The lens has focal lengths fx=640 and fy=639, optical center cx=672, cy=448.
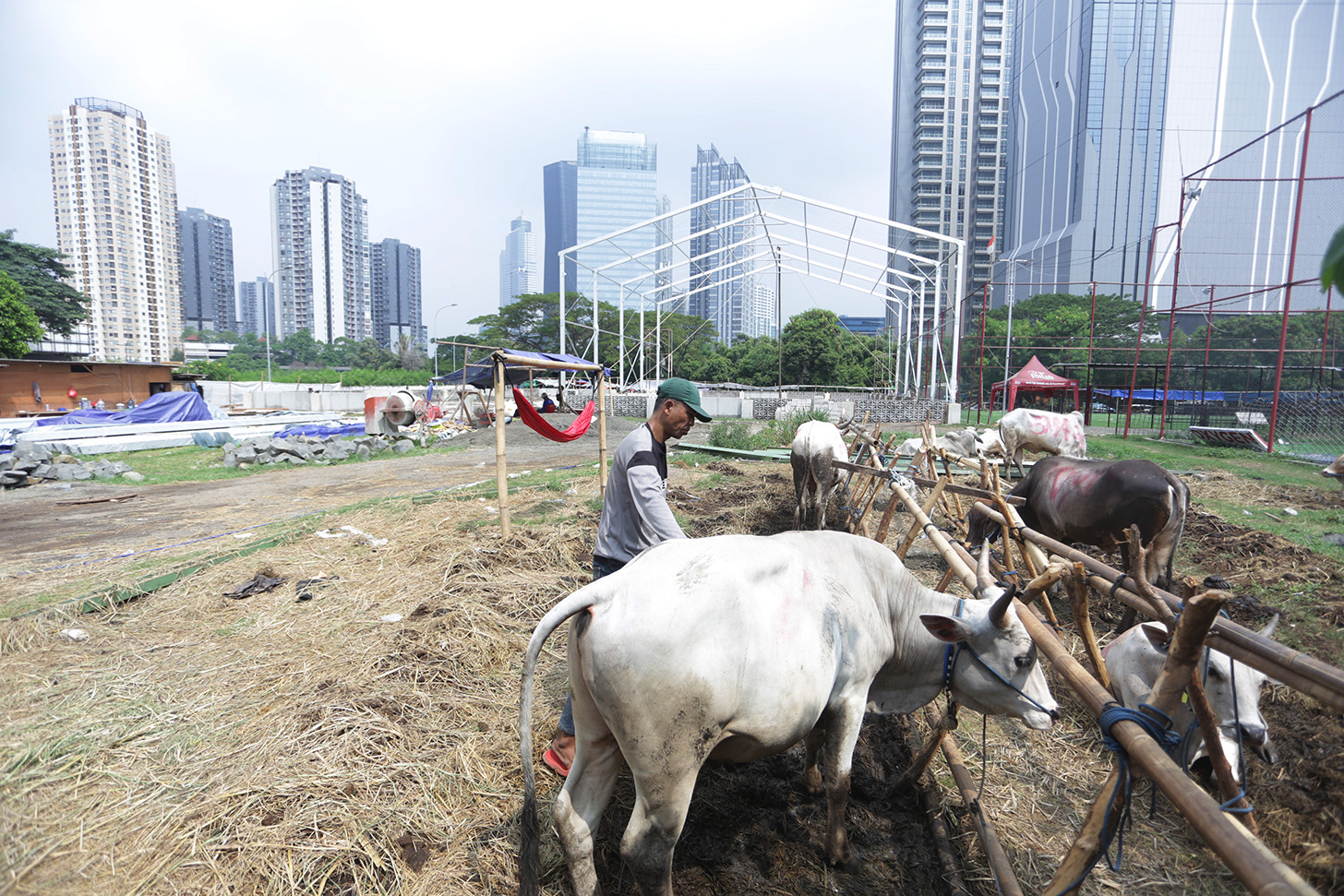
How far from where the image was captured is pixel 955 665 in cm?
276

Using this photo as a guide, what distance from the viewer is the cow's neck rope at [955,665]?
2617 mm

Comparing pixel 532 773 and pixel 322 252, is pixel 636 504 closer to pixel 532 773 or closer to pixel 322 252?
pixel 532 773

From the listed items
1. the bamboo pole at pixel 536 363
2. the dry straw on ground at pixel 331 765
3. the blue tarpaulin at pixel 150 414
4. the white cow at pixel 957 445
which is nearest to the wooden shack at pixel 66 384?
the blue tarpaulin at pixel 150 414

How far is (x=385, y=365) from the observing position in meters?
65.0

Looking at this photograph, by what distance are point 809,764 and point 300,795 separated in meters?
2.36

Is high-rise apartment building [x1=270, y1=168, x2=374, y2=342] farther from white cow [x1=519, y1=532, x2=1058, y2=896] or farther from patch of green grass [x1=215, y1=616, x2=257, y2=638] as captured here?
white cow [x1=519, y1=532, x2=1058, y2=896]

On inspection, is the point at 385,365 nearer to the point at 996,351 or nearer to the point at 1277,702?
the point at 996,351

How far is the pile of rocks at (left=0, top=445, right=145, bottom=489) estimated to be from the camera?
11.4m

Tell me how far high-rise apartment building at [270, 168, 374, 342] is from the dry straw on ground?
91303mm

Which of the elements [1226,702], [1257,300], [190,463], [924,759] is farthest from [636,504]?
[1257,300]

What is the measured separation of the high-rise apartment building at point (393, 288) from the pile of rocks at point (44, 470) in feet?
298

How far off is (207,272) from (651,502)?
136 meters

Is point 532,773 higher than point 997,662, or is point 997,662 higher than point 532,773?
point 997,662

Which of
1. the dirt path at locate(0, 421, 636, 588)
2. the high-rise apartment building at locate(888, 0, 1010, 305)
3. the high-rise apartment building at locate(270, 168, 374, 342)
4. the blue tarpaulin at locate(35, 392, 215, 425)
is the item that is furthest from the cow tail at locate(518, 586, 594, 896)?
the high-rise apartment building at locate(270, 168, 374, 342)
